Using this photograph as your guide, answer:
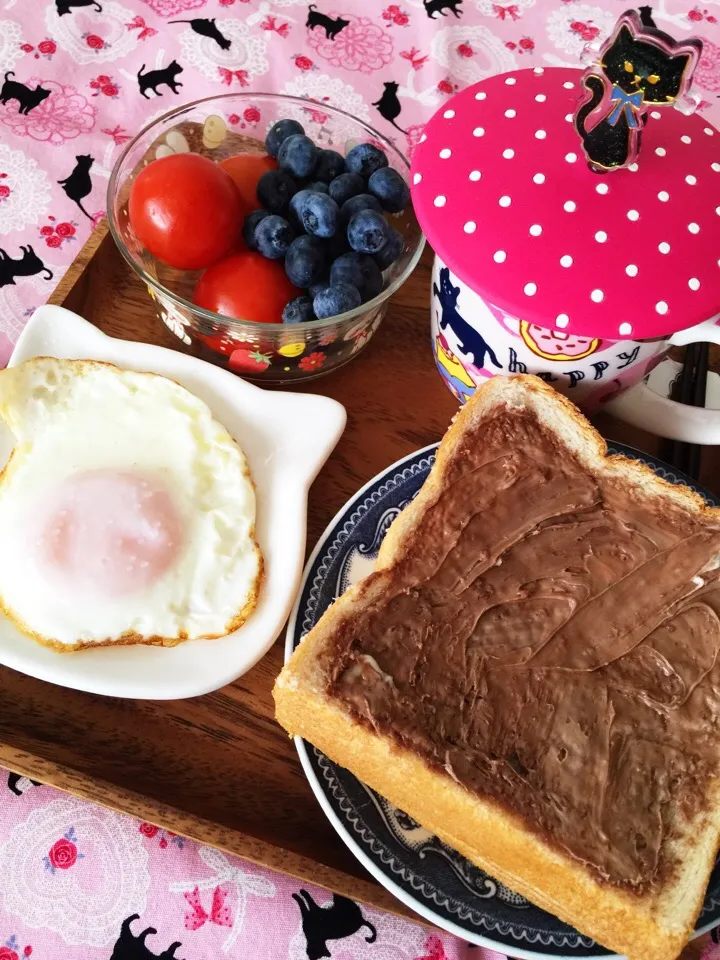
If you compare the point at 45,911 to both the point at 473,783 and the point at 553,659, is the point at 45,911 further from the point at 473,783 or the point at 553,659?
the point at 553,659

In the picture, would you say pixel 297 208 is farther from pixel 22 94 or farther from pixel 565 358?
pixel 22 94

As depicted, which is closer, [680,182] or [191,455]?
[680,182]

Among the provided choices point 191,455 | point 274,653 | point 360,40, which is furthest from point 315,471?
point 360,40

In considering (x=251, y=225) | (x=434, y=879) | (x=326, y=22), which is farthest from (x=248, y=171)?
(x=434, y=879)

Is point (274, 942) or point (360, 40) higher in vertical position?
point (360, 40)

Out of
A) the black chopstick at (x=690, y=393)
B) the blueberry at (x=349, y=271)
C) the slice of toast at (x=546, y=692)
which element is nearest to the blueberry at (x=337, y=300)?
the blueberry at (x=349, y=271)

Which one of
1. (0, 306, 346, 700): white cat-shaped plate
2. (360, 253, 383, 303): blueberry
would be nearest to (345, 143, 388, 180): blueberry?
(360, 253, 383, 303): blueberry
